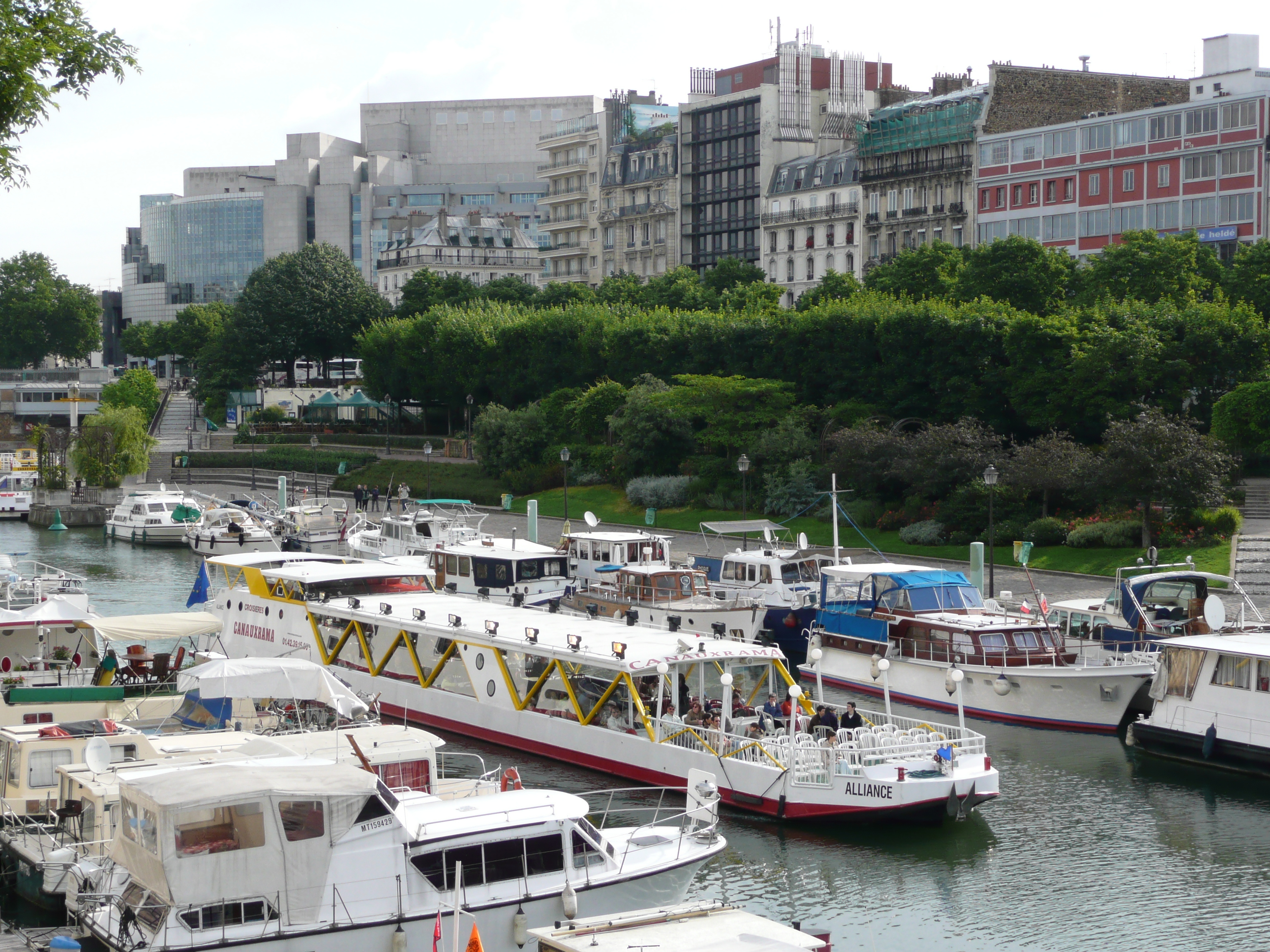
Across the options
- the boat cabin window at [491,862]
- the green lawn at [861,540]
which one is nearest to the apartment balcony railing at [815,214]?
the green lawn at [861,540]

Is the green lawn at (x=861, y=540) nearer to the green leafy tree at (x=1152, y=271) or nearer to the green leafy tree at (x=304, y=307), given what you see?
the green leafy tree at (x=1152, y=271)

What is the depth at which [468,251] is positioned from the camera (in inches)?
6575

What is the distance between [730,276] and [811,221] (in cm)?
834

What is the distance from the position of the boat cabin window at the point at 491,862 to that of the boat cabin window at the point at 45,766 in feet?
27.7

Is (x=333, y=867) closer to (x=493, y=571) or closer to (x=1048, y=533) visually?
(x=493, y=571)

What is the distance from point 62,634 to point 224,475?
74.2m

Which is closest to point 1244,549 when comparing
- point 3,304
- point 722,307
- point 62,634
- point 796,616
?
point 796,616

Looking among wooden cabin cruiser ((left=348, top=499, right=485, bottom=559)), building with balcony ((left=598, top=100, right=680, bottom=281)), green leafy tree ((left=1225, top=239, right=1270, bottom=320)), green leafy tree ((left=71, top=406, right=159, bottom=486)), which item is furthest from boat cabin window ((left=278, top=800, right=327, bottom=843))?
building with balcony ((left=598, top=100, right=680, bottom=281))

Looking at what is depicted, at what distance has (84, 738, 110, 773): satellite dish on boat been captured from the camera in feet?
75.7

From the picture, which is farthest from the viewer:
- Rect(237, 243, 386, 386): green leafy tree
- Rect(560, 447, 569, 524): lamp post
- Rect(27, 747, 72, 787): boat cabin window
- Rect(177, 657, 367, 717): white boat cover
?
Rect(237, 243, 386, 386): green leafy tree

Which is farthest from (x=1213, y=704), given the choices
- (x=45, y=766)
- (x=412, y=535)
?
(x=412, y=535)

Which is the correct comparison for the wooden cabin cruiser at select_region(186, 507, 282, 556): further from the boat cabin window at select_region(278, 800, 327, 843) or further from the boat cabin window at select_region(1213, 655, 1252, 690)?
the boat cabin window at select_region(278, 800, 327, 843)

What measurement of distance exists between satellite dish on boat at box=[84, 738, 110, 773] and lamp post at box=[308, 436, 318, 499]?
211ft

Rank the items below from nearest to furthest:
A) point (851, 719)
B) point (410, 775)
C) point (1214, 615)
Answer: point (410, 775) < point (851, 719) < point (1214, 615)
